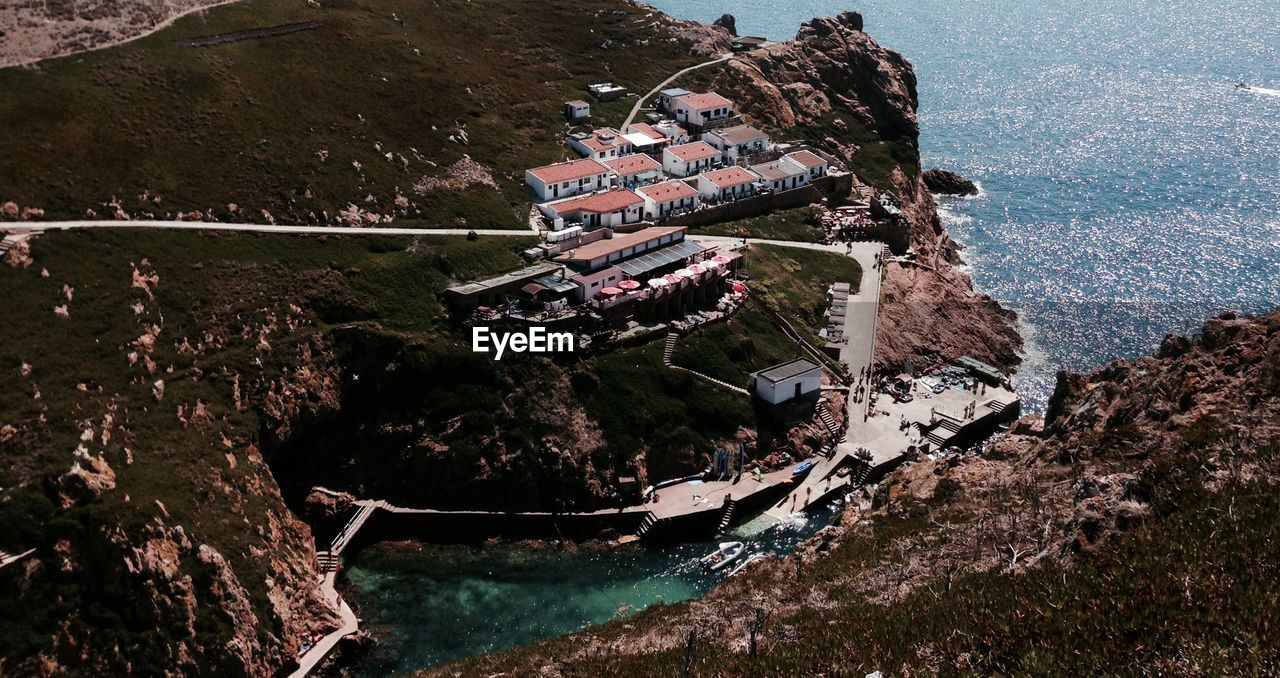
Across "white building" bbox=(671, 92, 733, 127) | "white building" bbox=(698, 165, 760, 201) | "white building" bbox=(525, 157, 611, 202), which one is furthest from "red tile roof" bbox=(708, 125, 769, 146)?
"white building" bbox=(525, 157, 611, 202)

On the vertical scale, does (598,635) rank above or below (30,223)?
below

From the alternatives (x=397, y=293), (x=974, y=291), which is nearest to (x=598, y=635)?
(x=397, y=293)

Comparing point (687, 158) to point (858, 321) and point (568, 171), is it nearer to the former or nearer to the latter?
point (568, 171)

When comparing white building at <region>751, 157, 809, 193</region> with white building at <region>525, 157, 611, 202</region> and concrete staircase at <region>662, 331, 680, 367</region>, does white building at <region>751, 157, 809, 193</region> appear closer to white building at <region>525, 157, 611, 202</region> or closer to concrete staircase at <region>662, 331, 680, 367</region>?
white building at <region>525, 157, 611, 202</region>

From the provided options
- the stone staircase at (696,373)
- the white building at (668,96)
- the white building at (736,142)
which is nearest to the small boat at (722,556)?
the stone staircase at (696,373)

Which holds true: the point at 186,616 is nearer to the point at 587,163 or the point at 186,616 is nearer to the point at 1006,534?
the point at 1006,534

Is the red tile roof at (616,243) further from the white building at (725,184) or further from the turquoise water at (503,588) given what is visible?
the turquoise water at (503,588)
